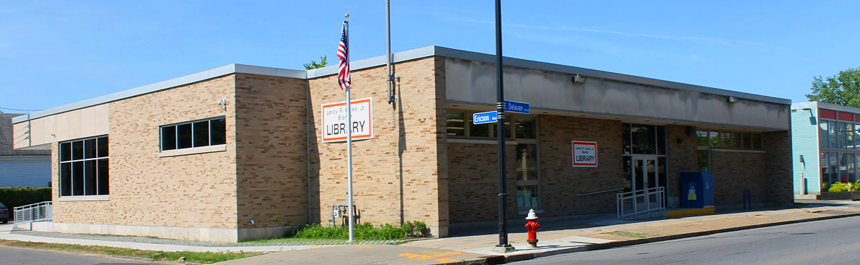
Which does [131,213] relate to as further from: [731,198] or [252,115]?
[731,198]

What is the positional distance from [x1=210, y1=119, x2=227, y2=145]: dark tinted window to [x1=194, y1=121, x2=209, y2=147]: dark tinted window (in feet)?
1.19

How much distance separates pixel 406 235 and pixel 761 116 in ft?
58.8

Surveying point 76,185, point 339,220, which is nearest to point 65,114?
point 76,185

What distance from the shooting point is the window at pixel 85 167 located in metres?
25.8

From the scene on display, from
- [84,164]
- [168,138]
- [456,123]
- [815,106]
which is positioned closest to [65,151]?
[84,164]

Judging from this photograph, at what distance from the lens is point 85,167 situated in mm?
26891

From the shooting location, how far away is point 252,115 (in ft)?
64.8

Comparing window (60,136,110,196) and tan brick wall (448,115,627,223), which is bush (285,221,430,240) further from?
window (60,136,110,196)

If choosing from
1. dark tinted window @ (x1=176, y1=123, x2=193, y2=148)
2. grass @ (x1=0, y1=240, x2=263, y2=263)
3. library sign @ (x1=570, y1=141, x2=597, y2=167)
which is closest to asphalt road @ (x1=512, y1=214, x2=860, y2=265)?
library sign @ (x1=570, y1=141, x2=597, y2=167)

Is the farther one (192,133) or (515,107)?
(192,133)

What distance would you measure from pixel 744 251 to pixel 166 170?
16033mm

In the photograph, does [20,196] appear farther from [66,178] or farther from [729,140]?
[729,140]

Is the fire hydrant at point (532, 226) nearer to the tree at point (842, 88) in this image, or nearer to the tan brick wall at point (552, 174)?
the tan brick wall at point (552, 174)

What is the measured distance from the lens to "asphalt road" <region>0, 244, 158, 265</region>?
1708 centimetres
